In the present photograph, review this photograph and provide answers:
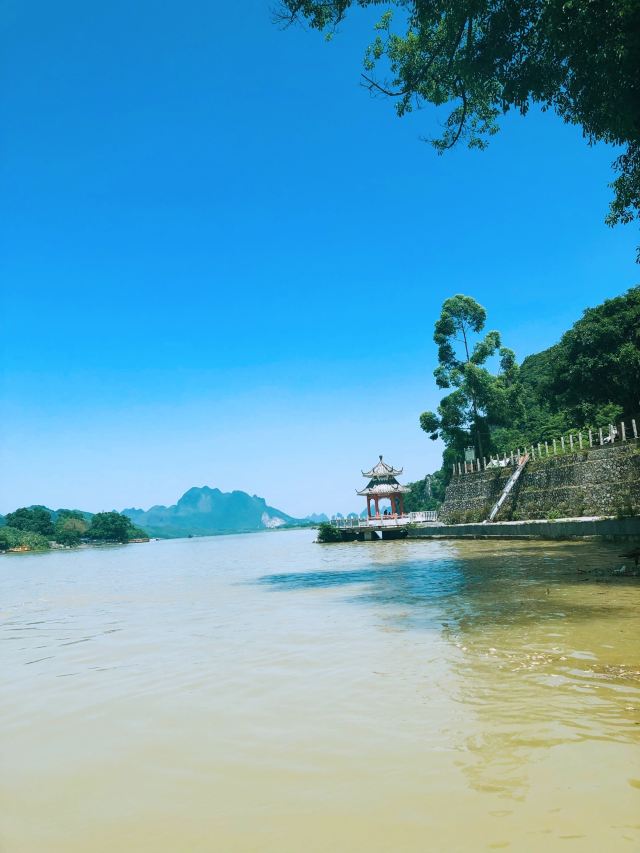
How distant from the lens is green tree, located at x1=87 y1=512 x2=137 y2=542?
118 m

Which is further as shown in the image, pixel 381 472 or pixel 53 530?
pixel 53 530

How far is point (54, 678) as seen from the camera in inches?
286

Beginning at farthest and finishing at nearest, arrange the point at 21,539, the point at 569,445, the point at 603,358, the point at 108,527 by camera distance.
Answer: the point at 108,527 → the point at 21,539 → the point at 603,358 → the point at 569,445

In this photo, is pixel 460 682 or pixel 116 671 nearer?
pixel 460 682

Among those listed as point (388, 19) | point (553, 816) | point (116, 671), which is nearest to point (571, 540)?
point (388, 19)

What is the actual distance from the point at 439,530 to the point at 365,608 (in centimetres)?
3053

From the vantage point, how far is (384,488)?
176 feet

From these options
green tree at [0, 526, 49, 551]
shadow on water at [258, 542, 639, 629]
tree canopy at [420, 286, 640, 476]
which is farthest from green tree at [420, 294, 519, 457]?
green tree at [0, 526, 49, 551]

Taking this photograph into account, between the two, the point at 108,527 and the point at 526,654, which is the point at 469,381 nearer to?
the point at 526,654

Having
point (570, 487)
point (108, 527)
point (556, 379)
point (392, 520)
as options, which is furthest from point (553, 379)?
point (108, 527)

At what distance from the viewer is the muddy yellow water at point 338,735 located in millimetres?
3076

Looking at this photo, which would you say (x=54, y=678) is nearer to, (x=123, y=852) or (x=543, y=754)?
(x=123, y=852)

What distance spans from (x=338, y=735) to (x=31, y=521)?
121215 millimetres

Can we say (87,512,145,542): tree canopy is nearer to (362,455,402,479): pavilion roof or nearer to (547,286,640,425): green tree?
(362,455,402,479): pavilion roof
